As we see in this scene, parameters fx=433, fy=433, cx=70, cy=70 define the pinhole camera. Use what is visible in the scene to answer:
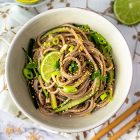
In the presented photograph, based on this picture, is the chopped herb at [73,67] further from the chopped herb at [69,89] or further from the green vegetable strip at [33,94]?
the green vegetable strip at [33,94]

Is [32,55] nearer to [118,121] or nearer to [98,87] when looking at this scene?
[98,87]

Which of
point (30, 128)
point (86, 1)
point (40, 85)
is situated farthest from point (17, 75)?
point (86, 1)

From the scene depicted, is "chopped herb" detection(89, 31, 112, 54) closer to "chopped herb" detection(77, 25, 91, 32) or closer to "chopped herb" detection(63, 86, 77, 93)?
"chopped herb" detection(77, 25, 91, 32)

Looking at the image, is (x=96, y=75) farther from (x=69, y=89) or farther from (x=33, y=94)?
(x=33, y=94)

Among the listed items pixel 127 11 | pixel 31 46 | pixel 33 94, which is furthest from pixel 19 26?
pixel 127 11

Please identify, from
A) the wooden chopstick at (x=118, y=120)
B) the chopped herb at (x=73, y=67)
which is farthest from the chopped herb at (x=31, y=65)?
the wooden chopstick at (x=118, y=120)

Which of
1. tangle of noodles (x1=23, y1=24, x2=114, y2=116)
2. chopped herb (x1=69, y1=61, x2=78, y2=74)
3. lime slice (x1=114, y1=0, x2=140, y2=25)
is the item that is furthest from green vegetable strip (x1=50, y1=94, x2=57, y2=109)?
lime slice (x1=114, y1=0, x2=140, y2=25)
